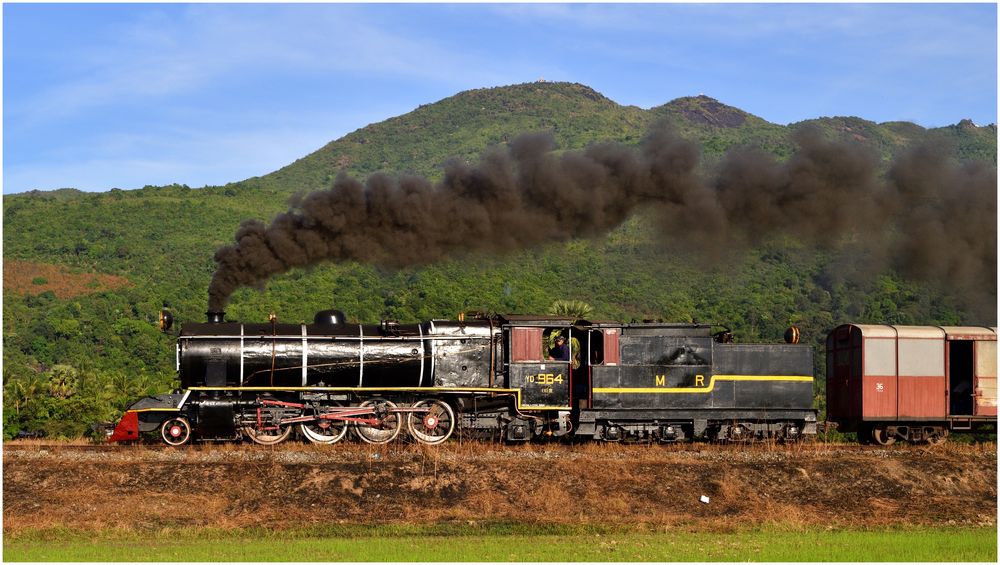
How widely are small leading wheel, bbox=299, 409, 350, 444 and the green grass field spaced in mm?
5040

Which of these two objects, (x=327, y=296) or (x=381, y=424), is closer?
(x=381, y=424)

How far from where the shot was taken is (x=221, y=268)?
2864 cm

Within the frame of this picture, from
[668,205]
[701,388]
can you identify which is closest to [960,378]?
[701,388]

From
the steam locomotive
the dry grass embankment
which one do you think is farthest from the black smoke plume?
the dry grass embankment

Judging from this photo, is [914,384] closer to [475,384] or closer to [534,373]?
[534,373]

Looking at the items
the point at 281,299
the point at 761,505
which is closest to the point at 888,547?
the point at 761,505

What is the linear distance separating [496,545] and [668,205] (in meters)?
15.7

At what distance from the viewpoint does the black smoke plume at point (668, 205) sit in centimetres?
3075

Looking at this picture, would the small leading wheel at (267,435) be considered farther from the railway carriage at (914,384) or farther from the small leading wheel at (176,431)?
the railway carriage at (914,384)

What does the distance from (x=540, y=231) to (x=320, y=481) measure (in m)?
11.7

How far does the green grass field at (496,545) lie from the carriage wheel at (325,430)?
5039 millimetres

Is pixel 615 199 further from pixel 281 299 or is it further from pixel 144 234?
pixel 144 234

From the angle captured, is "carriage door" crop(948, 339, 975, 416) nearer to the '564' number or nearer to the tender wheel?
the tender wheel

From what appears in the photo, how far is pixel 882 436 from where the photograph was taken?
2909cm
